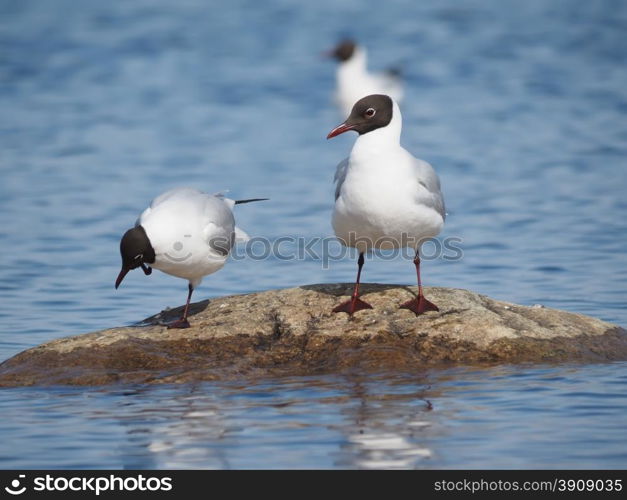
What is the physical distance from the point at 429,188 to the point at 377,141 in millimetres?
467

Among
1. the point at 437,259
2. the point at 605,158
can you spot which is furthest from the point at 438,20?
the point at 437,259

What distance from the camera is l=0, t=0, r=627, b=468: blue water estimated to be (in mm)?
6289

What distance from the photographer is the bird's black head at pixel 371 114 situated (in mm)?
7801

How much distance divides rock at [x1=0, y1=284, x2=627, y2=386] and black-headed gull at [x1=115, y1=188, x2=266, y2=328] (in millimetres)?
339

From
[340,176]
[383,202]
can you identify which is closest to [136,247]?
[340,176]

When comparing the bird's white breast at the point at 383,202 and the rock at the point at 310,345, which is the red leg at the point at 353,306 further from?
the bird's white breast at the point at 383,202

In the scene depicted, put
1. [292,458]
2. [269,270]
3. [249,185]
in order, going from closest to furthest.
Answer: [292,458] → [269,270] → [249,185]

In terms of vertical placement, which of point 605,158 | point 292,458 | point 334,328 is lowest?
point 292,458

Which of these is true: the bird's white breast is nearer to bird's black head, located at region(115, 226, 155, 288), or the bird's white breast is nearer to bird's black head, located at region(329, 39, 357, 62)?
bird's black head, located at region(115, 226, 155, 288)

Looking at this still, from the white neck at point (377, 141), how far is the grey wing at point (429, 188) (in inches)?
9.9

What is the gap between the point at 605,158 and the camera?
16.1 metres

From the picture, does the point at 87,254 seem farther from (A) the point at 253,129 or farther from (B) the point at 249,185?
(A) the point at 253,129

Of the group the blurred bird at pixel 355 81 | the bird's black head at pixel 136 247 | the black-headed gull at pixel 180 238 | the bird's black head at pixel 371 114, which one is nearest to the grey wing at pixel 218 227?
the black-headed gull at pixel 180 238

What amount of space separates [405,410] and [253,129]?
40.9ft
